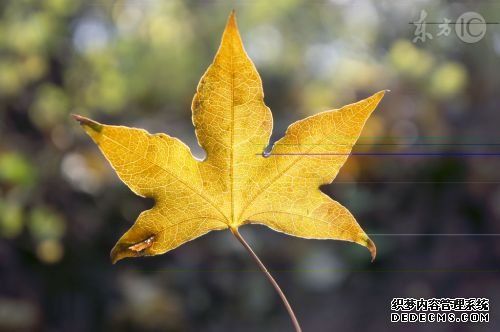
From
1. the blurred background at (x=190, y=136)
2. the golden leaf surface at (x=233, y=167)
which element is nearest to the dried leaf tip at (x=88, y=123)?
the golden leaf surface at (x=233, y=167)

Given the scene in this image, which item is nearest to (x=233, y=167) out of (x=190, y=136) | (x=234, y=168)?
(x=234, y=168)

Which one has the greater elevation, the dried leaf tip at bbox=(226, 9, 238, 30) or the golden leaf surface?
the dried leaf tip at bbox=(226, 9, 238, 30)

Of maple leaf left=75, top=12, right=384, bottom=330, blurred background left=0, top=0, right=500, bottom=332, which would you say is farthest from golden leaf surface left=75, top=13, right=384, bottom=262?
blurred background left=0, top=0, right=500, bottom=332

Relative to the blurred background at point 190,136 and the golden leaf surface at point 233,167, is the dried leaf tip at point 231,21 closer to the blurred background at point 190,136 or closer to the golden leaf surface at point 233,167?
the golden leaf surface at point 233,167

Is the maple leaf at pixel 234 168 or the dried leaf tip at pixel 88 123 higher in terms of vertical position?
the dried leaf tip at pixel 88 123

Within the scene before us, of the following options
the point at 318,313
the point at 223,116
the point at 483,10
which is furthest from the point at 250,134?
the point at 318,313

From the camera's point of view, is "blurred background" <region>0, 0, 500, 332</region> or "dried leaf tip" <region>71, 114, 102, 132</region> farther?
"blurred background" <region>0, 0, 500, 332</region>

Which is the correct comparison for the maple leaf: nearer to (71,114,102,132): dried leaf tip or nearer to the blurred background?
(71,114,102,132): dried leaf tip

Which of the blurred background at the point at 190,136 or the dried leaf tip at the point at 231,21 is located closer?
the dried leaf tip at the point at 231,21
